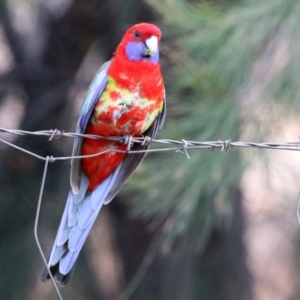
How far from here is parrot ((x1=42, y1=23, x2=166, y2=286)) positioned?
190 centimetres

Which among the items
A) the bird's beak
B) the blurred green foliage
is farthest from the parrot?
the blurred green foliage

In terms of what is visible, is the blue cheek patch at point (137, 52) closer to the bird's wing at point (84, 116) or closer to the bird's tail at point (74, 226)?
the bird's wing at point (84, 116)

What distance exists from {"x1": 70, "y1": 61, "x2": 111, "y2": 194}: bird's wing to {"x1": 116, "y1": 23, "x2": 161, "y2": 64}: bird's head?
0.11 m

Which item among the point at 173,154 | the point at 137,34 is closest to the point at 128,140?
the point at 173,154

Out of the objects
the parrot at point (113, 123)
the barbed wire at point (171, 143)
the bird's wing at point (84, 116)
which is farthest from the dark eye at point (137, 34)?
the barbed wire at point (171, 143)

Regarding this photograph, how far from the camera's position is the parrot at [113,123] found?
1.90 m

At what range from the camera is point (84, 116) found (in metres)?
1.92

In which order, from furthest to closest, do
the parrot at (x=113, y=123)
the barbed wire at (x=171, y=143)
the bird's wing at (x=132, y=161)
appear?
the bird's wing at (x=132, y=161) < the parrot at (x=113, y=123) < the barbed wire at (x=171, y=143)

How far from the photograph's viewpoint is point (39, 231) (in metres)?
2.80

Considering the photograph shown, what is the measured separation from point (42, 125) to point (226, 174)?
1.04m

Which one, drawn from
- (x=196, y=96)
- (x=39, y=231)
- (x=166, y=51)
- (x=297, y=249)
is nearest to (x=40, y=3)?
(x=166, y=51)

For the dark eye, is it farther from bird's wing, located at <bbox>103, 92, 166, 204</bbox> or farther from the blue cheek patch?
bird's wing, located at <bbox>103, 92, 166, 204</bbox>

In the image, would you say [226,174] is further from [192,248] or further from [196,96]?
[192,248]

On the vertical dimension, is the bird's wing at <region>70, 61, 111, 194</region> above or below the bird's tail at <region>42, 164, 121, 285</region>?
above
